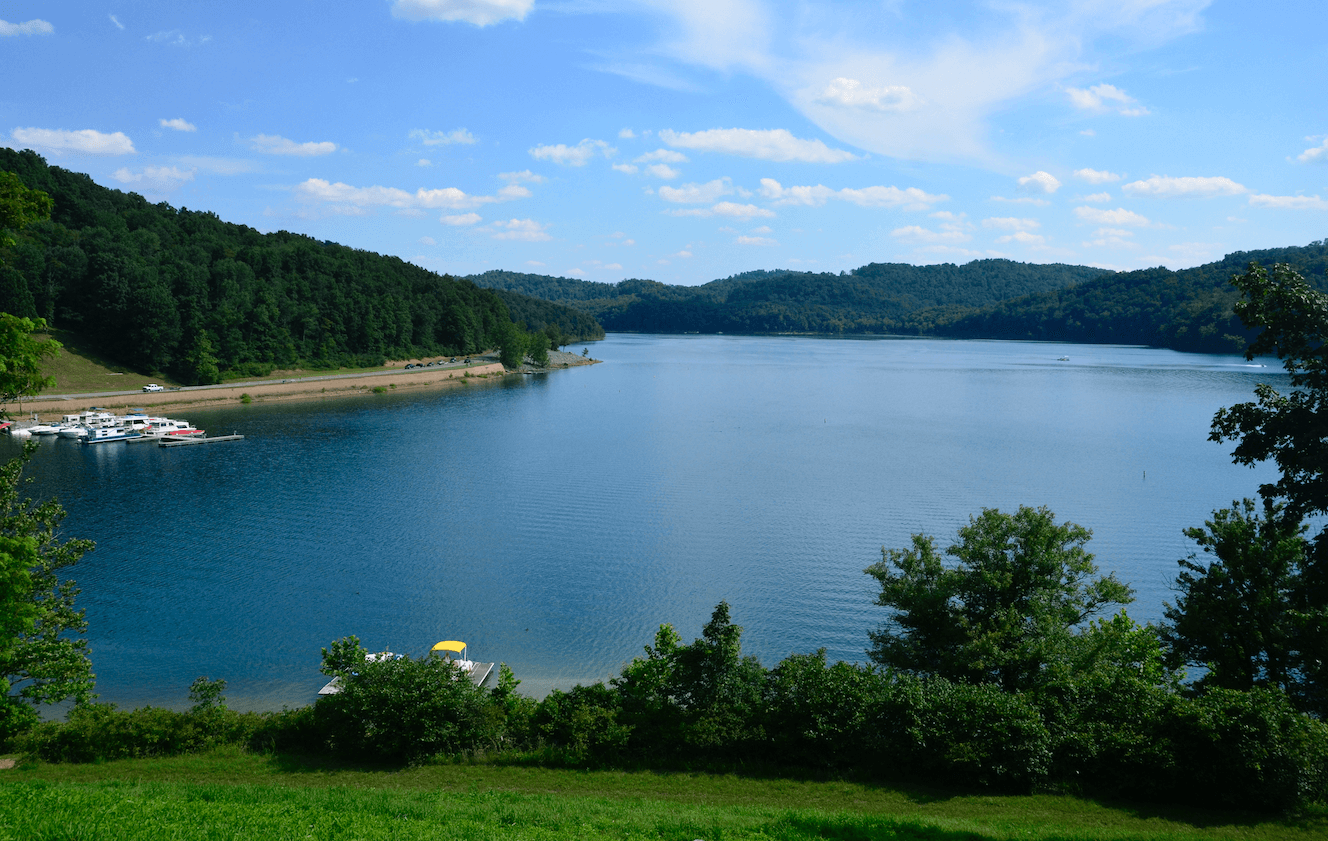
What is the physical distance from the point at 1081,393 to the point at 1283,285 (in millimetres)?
78105

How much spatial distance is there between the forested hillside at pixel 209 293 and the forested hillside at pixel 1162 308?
381 feet

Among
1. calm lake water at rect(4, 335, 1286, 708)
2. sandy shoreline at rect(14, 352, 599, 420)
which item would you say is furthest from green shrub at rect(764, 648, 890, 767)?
sandy shoreline at rect(14, 352, 599, 420)

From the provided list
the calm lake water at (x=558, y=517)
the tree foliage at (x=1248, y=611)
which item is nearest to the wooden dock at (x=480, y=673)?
the calm lake water at (x=558, y=517)

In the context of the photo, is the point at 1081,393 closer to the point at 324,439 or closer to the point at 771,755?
the point at 324,439

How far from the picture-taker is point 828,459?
Answer: 48625 millimetres

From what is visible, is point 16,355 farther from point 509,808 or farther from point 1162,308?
point 1162,308

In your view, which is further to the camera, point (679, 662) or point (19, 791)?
point (679, 662)

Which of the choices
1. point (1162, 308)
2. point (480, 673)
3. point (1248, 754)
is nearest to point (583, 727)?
point (480, 673)

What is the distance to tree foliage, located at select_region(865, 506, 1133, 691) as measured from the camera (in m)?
14.5

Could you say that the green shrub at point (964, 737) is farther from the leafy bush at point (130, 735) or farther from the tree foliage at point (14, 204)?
the tree foliage at point (14, 204)

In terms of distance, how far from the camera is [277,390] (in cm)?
7794

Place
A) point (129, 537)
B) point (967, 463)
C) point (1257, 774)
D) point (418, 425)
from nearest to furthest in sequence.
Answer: point (1257, 774) < point (129, 537) < point (967, 463) < point (418, 425)

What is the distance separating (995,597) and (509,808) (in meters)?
10.1

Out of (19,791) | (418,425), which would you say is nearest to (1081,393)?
(418,425)
